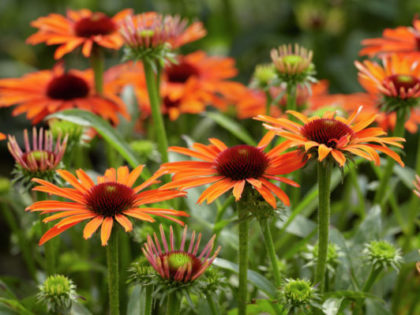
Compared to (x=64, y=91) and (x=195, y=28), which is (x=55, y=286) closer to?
(x=64, y=91)

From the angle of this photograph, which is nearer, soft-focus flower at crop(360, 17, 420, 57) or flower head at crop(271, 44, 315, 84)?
flower head at crop(271, 44, 315, 84)

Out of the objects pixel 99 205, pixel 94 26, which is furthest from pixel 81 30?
pixel 99 205

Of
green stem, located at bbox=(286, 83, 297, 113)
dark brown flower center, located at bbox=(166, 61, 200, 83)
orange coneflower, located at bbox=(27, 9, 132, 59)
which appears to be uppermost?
dark brown flower center, located at bbox=(166, 61, 200, 83)

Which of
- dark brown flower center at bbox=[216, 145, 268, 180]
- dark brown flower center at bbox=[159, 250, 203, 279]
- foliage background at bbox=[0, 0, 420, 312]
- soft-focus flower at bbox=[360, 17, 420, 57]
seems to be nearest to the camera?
dark brown flower center at bbox=[159, 250, 203, 279]

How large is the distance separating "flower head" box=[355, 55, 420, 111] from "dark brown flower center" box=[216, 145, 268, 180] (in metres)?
0.27

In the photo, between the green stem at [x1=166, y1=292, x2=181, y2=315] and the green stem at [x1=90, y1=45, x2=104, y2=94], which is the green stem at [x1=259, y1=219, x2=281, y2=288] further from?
the green stem at [x1=90, y1=45, x2=104, y2=94]

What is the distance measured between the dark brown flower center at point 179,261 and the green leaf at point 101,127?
32 cm

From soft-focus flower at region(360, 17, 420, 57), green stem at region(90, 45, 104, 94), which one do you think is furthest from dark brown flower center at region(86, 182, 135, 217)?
soft-focus flower at region(360, 17, 420, 57)

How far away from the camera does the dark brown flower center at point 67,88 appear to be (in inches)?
44.1

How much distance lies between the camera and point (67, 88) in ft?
3.71

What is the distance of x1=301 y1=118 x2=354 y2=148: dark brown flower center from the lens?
0.67 meters

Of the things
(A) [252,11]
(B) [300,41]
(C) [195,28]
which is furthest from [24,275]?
(A) [252,11]

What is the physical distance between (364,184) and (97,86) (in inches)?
25.1

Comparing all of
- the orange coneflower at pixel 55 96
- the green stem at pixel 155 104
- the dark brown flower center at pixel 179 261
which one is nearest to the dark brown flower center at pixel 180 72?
the orange coneflower at pixel 55 96
